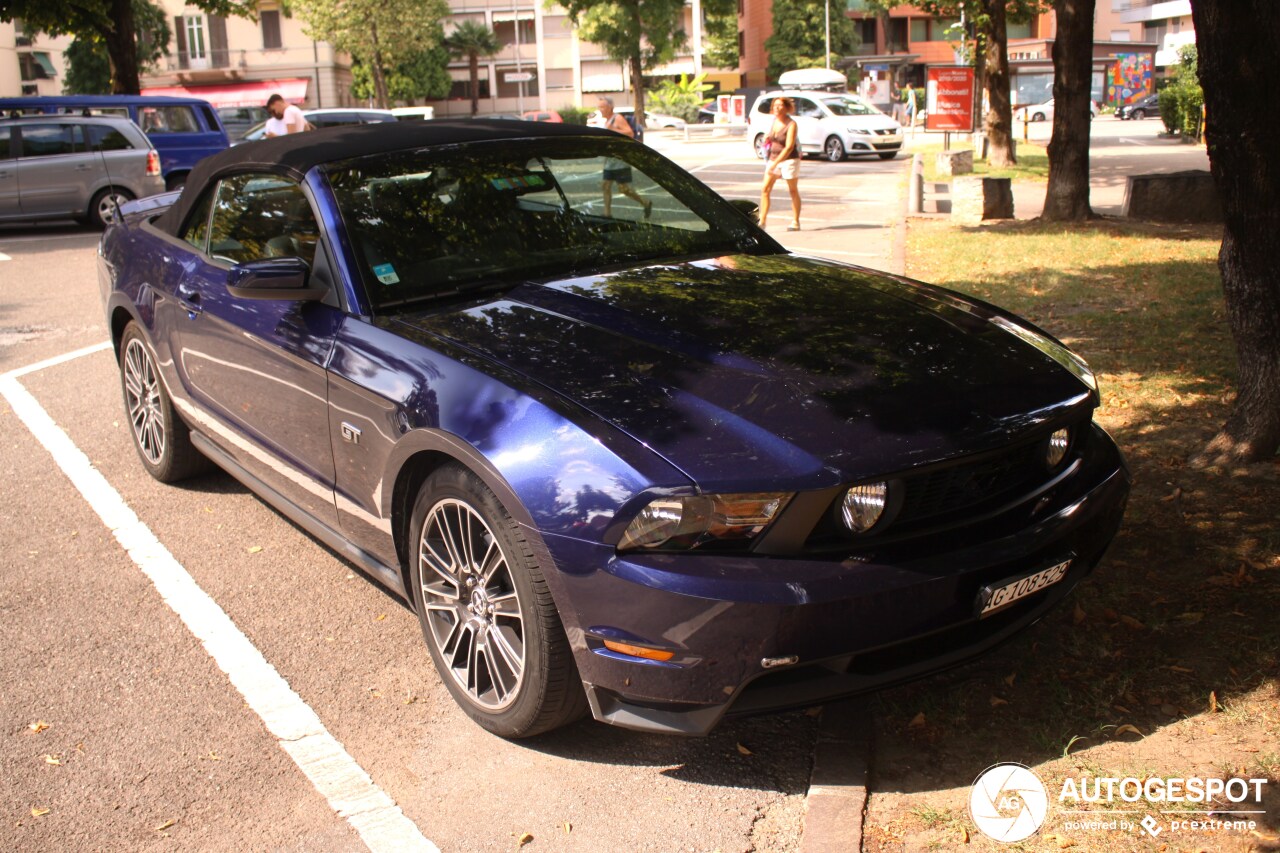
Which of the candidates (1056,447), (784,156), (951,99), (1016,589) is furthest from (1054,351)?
(951,99)

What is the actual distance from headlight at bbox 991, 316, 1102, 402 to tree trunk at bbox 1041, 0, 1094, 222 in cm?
1104

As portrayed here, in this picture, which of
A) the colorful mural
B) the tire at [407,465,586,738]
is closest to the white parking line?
the tire at [407,465,586,738]

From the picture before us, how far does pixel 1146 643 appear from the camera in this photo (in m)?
3.75

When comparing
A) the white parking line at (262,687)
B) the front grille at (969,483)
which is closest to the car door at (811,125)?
the white parking line at (262,687)

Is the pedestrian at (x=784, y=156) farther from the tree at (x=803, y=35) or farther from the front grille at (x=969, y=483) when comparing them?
the tree at (x=803, y=35)

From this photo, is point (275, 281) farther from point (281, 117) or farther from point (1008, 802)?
point (281, 117)

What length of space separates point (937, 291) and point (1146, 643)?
143 cm

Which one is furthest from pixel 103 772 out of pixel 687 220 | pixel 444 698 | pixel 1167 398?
pixel 1167 398

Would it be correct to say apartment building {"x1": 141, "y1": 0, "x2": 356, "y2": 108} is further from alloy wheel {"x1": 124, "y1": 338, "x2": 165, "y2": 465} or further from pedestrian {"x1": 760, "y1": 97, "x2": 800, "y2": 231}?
alloy wheel {"x1": 124, "y1": 338, "x2": 165, "y2": 465}

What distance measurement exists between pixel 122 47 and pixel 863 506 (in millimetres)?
25199

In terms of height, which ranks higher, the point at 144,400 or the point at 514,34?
the point at 514,34

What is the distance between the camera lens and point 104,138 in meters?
17.1

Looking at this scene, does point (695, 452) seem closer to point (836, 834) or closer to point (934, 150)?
point (836, 834)

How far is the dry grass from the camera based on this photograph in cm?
304
